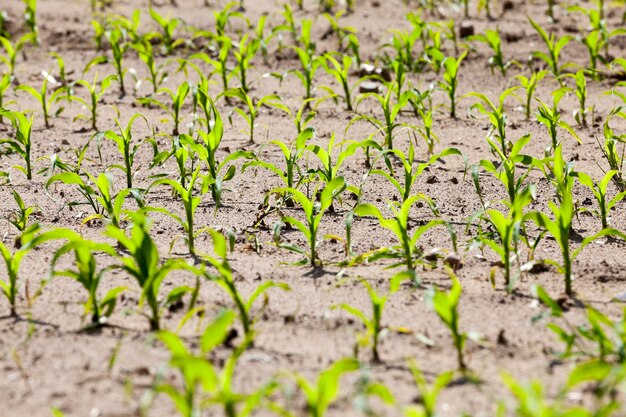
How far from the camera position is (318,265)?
3709 mm

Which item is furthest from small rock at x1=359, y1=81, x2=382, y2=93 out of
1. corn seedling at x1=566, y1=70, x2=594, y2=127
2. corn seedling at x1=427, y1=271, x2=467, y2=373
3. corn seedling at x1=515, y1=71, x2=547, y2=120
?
corn seedling at x1=427, y1=271, x2=467, y2=373

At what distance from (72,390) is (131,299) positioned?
66 cm

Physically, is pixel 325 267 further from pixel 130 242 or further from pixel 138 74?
pixel 138 74

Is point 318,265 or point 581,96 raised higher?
point 581,96

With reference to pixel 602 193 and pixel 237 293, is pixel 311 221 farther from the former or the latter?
pixel 602 193

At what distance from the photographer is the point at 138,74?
701cm

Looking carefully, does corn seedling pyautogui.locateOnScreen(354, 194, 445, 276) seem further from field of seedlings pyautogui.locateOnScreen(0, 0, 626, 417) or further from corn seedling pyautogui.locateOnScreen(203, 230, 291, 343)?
corn seedling pyautogui.locateOnScreen(203, 230, 291, 343)

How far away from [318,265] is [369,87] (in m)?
2.58

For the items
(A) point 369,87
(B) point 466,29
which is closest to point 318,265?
(A) point 369,87

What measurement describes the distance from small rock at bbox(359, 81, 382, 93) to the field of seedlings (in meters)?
0.02

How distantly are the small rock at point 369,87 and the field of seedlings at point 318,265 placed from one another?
0.02 m

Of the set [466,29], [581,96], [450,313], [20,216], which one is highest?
[466,29]

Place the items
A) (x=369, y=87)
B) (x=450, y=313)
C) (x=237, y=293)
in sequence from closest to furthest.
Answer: (x=450, y=313) < (x=237, y=293) < (x=369, y=87)

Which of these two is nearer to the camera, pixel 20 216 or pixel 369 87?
pixel 20 216
